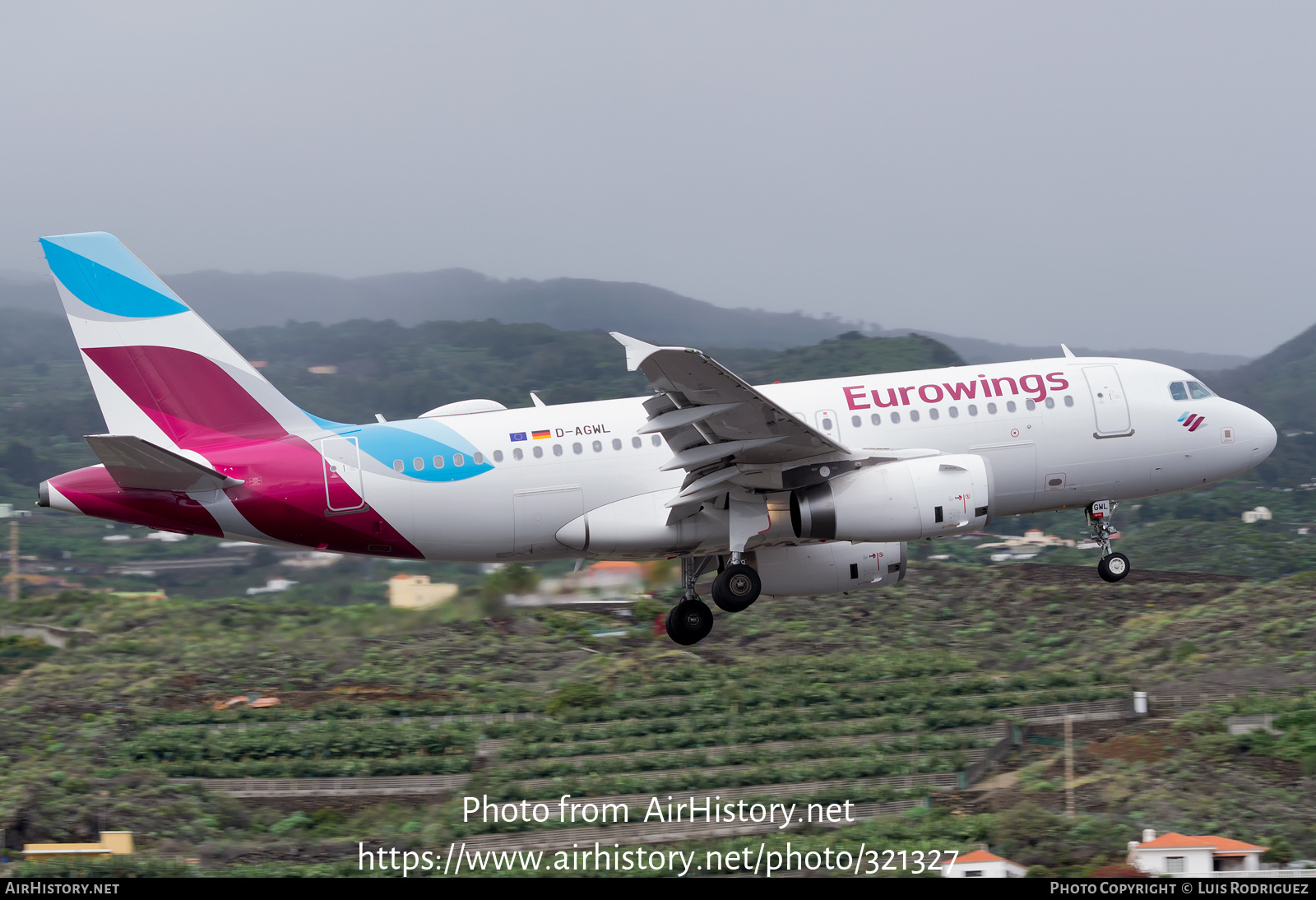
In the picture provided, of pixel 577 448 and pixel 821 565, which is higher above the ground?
pixel 577 448

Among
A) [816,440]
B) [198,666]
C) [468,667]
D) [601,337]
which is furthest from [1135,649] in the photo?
[601,337]

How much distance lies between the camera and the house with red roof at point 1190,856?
34438mm

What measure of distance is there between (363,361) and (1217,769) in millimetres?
124099

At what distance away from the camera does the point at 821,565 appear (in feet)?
97.1

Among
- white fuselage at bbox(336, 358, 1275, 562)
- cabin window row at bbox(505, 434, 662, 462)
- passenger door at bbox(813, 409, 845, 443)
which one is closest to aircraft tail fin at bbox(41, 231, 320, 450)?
white fuselage at bbox(336, 358, 1275, 562)

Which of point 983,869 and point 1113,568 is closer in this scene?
point 1113,568

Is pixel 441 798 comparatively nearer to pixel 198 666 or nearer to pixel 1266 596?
pixel 198 666

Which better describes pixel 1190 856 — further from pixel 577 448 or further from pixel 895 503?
pixel 577 448

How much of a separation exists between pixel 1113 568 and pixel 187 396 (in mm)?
22360

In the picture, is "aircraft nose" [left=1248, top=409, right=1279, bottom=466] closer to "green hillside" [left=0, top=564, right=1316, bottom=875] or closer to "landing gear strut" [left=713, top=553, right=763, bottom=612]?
"landing gear strut" [left=713, top=553, right=763, bottom=612]

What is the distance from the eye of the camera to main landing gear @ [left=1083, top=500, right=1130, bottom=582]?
29.6 meters

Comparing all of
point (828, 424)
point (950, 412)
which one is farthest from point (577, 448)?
point (950, 412)

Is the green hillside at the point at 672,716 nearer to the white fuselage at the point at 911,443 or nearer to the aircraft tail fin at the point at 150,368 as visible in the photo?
the white fuselage at the point at 911,443

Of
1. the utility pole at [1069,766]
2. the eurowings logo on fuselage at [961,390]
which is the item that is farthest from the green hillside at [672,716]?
the eurowings logo on fuselage at [961,390]
